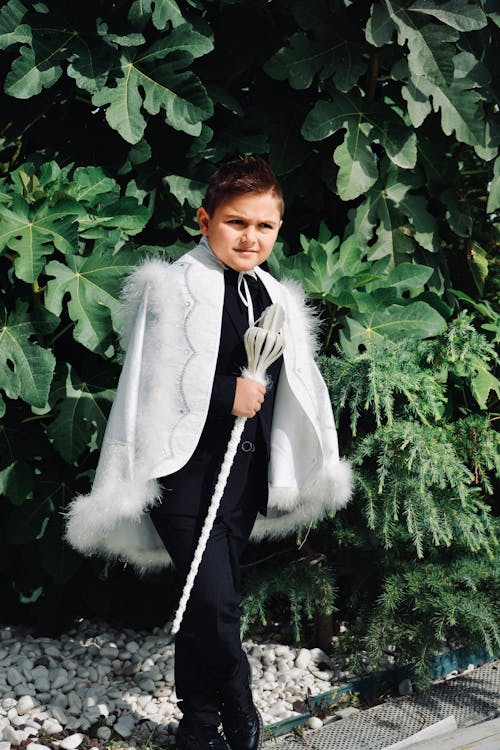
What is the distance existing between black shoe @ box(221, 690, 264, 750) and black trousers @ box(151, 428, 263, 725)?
0.19ft

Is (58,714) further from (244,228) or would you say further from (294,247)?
(294,247)

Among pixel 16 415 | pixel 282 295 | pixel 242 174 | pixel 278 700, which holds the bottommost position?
pixel 278 700

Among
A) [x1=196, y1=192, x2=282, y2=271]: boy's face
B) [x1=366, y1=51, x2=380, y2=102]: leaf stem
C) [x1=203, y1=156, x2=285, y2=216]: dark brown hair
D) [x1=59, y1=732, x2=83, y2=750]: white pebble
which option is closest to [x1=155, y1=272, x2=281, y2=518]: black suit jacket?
[x1=196, y1=192, x2=282, y2=271]: boy's face

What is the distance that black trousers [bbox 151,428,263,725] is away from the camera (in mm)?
2551

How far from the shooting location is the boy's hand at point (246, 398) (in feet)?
8.23

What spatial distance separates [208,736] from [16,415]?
125 centimetres

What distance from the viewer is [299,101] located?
146 inches

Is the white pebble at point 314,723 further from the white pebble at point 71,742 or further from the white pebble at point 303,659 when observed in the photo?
the white pebble at point 71,742

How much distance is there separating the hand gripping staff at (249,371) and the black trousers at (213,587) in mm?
50

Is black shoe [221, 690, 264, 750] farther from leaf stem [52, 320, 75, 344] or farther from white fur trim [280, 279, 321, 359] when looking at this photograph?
leaf stem [52, 320, 75, 344]

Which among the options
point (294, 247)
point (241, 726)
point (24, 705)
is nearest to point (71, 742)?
point (24, 705)

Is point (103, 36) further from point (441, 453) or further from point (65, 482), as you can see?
point (441, 453)

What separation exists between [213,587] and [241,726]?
0.46 metres

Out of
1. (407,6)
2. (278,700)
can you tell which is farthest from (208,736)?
(407,6)
